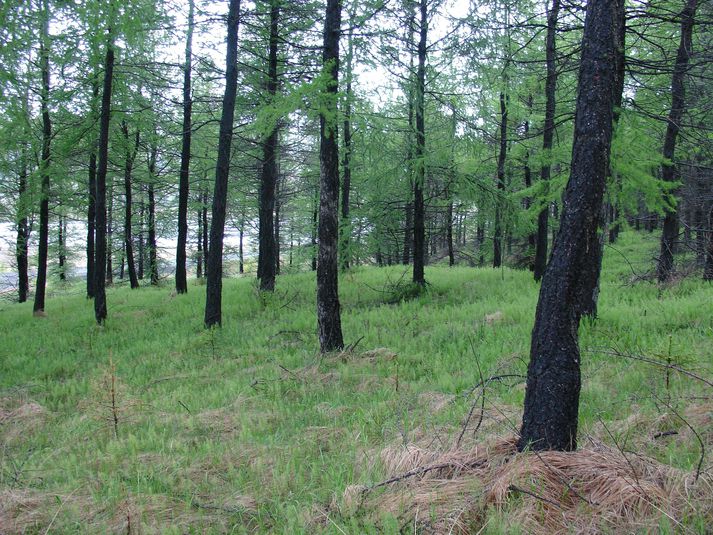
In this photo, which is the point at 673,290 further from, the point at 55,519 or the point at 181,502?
the point at 55,519

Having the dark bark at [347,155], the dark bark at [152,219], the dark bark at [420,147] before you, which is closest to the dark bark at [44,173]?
the dark bark at [152,219]

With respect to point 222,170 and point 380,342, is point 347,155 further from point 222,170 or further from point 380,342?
point 380,342

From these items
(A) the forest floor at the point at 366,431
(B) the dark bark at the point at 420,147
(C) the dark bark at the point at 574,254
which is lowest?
(A) the forest floor at the point at 366,431

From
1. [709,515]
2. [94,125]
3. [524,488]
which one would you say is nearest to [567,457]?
[524,488]

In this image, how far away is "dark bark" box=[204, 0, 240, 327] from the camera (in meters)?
10.4

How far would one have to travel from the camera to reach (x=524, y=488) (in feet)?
9.20

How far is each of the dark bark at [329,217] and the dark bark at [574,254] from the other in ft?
16.1

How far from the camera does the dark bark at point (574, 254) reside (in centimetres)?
305

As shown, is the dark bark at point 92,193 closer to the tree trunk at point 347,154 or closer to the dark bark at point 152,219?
the dark bark at point 152,219

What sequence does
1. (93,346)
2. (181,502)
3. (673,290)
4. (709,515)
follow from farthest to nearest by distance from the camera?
(93,346)
(673,290)
(181,502)
(709,515)

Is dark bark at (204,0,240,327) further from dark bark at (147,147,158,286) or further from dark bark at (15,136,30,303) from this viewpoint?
dark bark at (147,147,158,286)

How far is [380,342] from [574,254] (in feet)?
18.4

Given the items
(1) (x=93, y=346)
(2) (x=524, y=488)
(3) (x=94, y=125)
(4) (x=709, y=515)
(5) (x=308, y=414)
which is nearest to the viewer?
(4) (x=709, y=515)

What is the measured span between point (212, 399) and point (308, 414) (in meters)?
1.63
